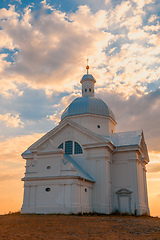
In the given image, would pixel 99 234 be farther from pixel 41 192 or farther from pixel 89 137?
pixel 89 137

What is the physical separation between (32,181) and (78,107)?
1210cm

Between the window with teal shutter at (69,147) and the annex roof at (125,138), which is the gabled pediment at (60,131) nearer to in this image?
the window with teal shutter at (69,147)

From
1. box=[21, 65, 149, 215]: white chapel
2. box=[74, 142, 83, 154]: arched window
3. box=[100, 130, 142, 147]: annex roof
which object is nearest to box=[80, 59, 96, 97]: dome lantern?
box=[21, 65, 149, 215]: white chapel

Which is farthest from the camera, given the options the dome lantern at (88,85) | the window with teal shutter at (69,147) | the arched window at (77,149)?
the dome lantern at (88,85)

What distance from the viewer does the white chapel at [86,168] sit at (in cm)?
2333

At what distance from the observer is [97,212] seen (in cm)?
2519

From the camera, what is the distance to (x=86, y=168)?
27203mm

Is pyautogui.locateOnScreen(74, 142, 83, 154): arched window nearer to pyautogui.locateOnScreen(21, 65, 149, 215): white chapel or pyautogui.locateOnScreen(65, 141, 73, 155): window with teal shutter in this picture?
pyautogui.locateOnScreen(21, 65, 149, 215): white chapel

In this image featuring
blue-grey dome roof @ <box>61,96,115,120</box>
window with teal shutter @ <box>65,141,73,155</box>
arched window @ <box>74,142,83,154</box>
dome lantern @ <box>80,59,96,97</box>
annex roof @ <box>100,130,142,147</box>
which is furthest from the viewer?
dome lantern @ <box>80,59,96,97</box>

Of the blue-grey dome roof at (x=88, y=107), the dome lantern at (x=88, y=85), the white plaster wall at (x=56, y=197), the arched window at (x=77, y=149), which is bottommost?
the white plaster wall at (x=56, y=197)

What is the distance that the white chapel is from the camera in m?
23.3

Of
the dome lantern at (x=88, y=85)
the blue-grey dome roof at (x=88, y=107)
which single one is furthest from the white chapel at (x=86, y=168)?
the dome lantern at (x=88, y=85)

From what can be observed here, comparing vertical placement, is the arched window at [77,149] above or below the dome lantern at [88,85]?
below

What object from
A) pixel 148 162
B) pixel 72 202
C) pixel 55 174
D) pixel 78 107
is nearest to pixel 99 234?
pixel 72 202
